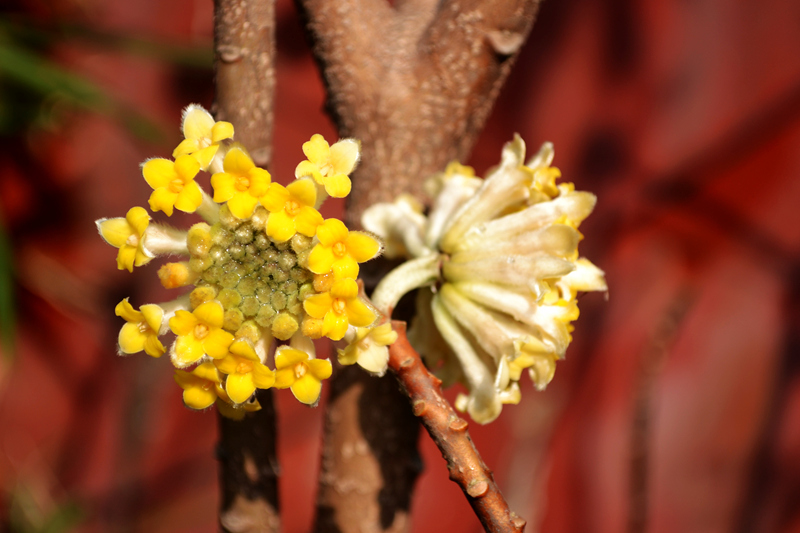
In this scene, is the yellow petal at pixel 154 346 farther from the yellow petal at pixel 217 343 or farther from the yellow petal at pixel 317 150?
the yellow petal at pixel 317 150

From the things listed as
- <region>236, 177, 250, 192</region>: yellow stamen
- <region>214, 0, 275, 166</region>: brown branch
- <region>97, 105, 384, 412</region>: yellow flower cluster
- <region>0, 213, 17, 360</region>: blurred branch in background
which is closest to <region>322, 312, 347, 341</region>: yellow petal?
<region>97, 105, 384, 412</region>: yellow flower cluster

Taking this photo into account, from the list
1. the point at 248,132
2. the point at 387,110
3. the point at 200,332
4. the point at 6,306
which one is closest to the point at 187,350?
the point at 200,332

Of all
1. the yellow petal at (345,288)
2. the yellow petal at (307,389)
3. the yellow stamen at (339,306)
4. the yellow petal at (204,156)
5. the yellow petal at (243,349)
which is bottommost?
the yellow petal at (307,389)

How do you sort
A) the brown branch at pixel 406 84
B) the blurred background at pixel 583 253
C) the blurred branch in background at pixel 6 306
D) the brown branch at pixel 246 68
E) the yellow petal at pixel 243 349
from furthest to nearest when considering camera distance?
1. the blurred background at pixel 583 253
2. the blurred branch in background at pixel 6 306
3. the brown branch at pixel 406 84
4. the brown branch at pixel 246 68
5. the yellow petal at pixel 243 349

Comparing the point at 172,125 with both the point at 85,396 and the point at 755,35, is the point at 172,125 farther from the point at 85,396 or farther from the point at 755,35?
the point at 755,35

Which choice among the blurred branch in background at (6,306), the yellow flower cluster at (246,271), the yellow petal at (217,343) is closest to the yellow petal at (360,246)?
the yellow flower cluster at (246,271)

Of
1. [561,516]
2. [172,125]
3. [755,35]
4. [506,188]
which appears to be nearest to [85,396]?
[172,125]
